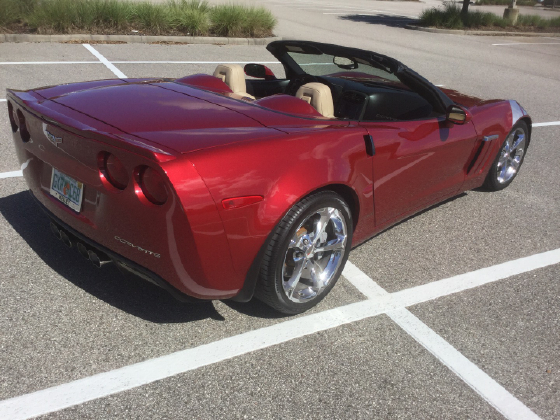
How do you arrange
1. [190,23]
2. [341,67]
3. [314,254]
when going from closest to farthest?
[314,254] < [341,67] < [190,23]

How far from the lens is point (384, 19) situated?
75.9 feet

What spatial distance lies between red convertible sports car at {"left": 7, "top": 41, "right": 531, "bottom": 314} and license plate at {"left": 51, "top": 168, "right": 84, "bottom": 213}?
0.01 metres

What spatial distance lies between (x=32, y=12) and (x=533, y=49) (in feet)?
47.5

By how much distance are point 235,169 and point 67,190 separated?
94cm

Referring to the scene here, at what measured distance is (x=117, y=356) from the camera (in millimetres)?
2779

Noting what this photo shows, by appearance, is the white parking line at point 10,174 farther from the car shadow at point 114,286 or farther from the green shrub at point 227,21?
the green shrub at point 227,21

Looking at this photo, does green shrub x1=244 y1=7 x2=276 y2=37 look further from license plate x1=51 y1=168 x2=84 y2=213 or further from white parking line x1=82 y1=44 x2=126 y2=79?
license plate x1=51 y1=168 x2=84 y2=213

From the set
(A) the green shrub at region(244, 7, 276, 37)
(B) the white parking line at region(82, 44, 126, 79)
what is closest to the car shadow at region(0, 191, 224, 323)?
(B) the white parking line at region(82, 44, 126, 79)

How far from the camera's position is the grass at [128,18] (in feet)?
39.6

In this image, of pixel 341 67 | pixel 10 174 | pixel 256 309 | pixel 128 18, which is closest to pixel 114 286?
pixel 256 309

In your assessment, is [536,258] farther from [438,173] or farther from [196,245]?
[196,245]

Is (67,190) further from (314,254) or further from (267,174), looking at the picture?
(314,254)

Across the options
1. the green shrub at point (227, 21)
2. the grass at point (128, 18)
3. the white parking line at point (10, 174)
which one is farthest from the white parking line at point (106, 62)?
the white parking line at point (10, 174)

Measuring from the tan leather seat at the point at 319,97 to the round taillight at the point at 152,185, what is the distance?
1.34 m
